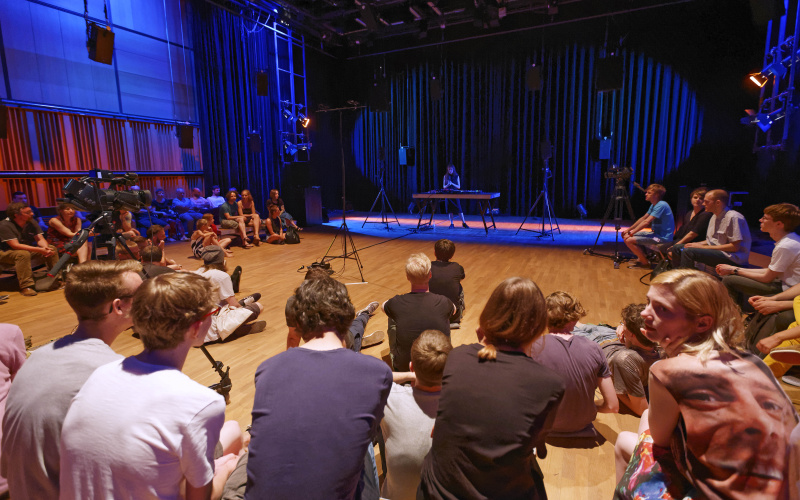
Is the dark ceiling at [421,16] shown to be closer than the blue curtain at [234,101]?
Yes

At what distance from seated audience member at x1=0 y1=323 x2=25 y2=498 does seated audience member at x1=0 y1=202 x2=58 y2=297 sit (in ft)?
13.0

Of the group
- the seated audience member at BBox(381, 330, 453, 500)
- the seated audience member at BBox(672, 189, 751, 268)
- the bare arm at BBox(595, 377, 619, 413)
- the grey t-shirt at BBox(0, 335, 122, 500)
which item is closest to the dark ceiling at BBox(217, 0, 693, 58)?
the seated audience member at BBox(672, 189, 751, 268)

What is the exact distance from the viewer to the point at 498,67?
37.9 ft

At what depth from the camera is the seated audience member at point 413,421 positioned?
1479mm

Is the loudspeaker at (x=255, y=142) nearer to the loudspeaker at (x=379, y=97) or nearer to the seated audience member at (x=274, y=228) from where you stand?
the seated audience member at (x=274, y=228)

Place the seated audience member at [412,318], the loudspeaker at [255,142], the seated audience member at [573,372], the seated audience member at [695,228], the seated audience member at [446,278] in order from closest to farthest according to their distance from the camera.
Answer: the seated audience member at [573,372] → the seated audience member at [412,318] → the seated audience member at [446,278] → the seated audience member at [695,228] → the loudspeaker at [255,142]

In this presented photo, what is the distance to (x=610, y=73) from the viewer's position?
25.3 ft

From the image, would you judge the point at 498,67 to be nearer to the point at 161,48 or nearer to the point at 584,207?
the point at 584,207

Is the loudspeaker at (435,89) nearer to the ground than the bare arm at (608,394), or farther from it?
farther from it

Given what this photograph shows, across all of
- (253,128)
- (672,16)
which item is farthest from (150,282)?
(672,16)

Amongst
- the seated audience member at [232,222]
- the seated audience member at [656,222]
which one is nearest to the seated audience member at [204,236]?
the seated audience member at [232,222]

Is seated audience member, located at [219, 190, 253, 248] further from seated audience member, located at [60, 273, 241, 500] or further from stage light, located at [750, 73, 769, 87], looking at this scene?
→ stage light, located at [750, 73, 769, 87]

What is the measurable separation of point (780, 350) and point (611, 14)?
31.8ft

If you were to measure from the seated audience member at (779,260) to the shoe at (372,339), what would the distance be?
2858 mm
